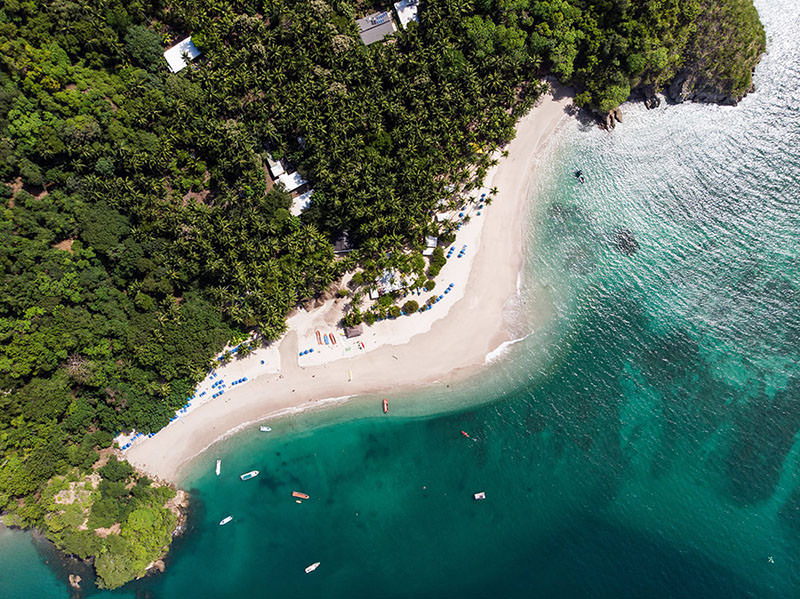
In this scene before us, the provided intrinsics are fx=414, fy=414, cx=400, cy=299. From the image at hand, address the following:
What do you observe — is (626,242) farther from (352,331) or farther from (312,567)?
(312,567)

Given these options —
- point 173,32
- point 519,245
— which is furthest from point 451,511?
point 173,32

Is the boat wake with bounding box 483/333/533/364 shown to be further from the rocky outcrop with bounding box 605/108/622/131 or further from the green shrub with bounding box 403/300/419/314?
the rocky outcrop with bounding box 605/108/622/131

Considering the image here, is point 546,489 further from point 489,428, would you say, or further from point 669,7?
point 669,7

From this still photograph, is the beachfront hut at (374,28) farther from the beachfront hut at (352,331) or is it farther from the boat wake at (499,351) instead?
the boat wake at (499,351)

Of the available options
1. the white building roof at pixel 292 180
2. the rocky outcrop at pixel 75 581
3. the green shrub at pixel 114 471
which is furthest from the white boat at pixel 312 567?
the white building roof at pixel 292 180

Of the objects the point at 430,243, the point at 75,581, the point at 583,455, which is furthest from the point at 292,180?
the point at 75,581

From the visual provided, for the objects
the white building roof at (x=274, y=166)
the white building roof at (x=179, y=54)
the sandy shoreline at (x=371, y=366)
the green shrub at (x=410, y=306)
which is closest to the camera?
the green shrub at (x=410, y=306)

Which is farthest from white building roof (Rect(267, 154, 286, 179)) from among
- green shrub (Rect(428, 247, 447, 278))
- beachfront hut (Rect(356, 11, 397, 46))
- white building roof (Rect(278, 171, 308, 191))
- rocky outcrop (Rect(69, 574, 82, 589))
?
rocky outcrop (Rect(69, 574, 82, 589))
